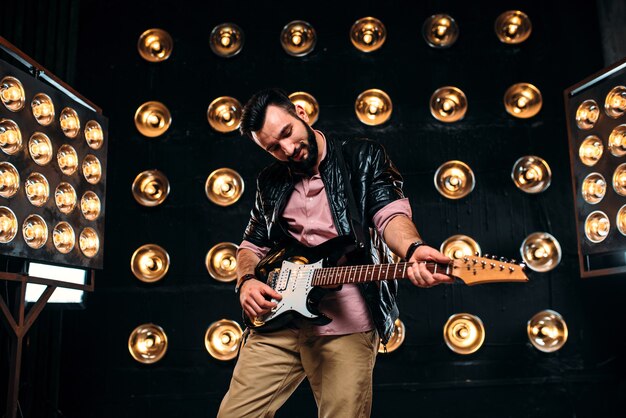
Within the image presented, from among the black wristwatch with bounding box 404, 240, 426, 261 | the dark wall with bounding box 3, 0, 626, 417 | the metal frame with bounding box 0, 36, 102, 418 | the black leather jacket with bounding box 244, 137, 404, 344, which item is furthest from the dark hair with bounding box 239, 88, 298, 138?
the dark wall with bounding box 3, 0, 626, 417

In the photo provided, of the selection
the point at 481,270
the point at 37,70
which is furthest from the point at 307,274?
the point at 37,70

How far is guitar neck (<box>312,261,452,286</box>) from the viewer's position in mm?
2086

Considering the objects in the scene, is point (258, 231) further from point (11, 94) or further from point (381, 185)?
point (11, 94)

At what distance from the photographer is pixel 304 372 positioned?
8.32ft

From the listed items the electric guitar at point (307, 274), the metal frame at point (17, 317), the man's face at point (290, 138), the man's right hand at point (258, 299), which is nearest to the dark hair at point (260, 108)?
the man's face at point (290, 138)

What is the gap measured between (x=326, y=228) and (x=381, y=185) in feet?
0.89

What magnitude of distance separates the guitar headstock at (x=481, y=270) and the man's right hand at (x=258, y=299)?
0.72 metres

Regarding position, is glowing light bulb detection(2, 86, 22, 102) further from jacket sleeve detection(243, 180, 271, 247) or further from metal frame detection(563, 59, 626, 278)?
metal frame detection(563, 59, 626, 278)

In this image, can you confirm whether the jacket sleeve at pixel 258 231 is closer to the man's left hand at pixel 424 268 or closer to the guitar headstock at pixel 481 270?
the man's left hand at pixel 424 268

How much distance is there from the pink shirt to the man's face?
73 millimetres

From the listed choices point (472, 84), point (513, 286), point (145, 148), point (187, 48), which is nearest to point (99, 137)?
point (145, 148)

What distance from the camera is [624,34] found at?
416cm

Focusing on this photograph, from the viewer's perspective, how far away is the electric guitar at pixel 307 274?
7.41 feet

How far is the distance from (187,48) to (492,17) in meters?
2.14
